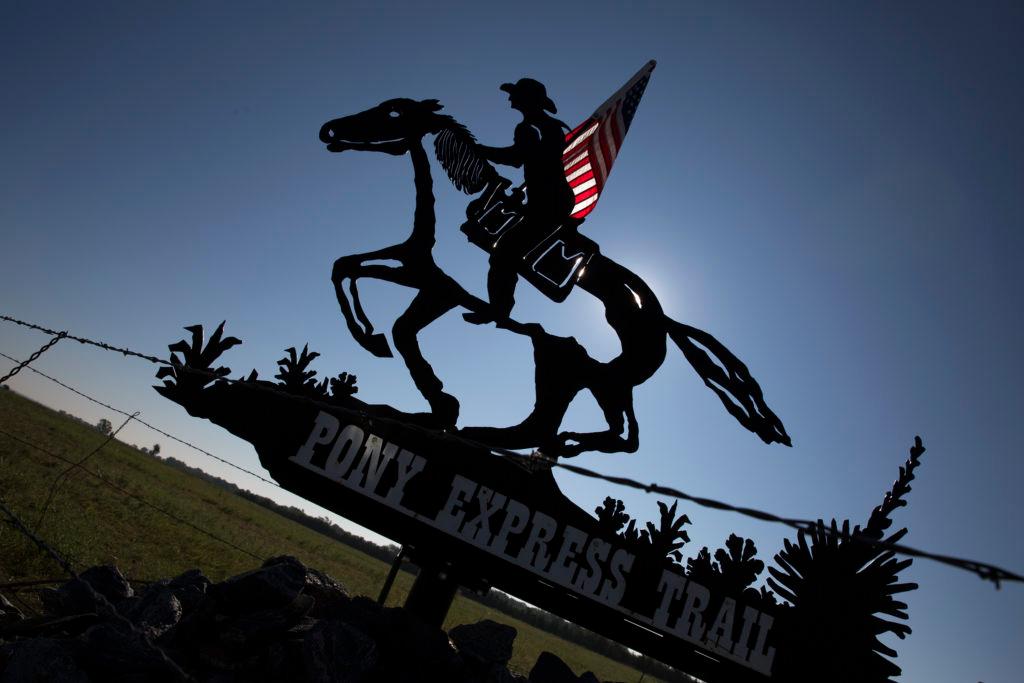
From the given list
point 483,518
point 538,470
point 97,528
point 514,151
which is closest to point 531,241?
point 514,151

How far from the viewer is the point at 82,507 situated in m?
14.1

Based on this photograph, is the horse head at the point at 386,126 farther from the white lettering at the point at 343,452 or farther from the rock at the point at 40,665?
the rock at the point at 40,665

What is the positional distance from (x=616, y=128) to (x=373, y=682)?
26.5 ft

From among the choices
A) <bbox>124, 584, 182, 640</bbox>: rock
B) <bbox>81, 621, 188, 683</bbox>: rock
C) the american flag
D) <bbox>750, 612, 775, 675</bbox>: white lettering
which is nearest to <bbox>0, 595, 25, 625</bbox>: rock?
<bbox>124, 584, 182, 640</bbox>: rock

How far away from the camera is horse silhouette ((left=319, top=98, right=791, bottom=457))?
643 centimetres

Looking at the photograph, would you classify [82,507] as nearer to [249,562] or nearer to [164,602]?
[249,562]

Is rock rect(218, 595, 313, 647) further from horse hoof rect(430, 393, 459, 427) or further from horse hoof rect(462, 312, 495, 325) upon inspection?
horse hoof rect(462, 312, 495, 325)

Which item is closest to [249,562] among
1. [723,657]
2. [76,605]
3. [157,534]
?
[157,534]

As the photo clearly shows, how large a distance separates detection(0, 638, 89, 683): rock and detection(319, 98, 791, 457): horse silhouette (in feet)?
12.4

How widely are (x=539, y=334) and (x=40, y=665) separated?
17.7 ft

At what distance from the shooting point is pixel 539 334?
22.6 ft

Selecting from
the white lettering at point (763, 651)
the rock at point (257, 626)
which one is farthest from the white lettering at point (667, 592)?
the rock at point (257, 626)

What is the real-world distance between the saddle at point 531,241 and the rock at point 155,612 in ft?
16.5

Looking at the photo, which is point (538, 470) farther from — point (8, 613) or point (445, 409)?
point (8, 613)
